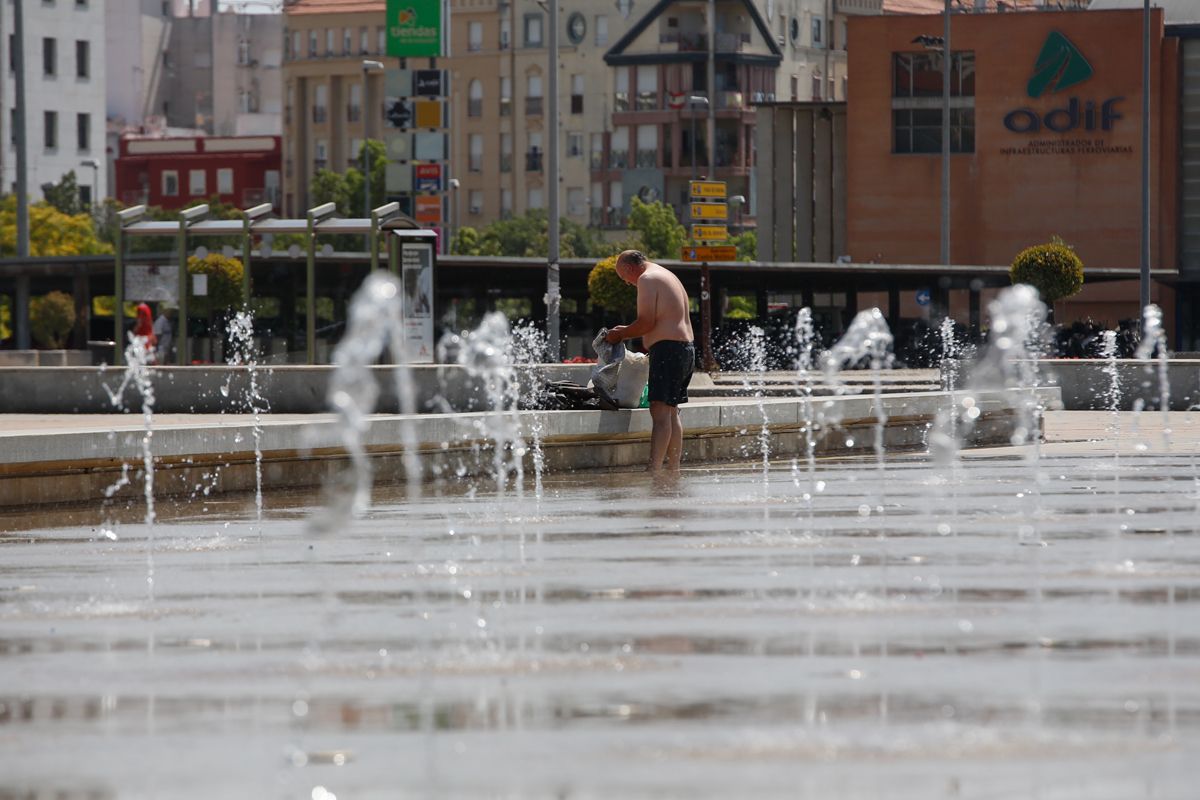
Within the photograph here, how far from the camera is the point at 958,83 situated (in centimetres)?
7988

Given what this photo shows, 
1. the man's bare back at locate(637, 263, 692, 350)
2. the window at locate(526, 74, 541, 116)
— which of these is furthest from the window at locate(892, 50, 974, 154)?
the man's bare back at locate(637, 263, 692, 350)

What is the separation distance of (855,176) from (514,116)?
154ft

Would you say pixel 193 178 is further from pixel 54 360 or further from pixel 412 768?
pixel 412 768

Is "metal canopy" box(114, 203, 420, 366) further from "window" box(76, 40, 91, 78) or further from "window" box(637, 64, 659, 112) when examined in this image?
"window" box(637, 64, 659, 112)

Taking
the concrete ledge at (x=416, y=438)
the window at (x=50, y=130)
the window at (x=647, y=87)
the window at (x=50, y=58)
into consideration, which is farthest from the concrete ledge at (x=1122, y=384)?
the window at (x=647, y=87)

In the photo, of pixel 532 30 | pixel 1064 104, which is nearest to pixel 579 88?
pixel 532 30

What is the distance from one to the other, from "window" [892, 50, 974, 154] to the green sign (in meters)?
22.1

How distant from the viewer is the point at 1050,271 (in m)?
52.0

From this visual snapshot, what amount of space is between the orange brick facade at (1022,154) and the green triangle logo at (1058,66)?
19cm

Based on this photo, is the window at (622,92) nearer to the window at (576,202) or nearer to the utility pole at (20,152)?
the window at (576,202)

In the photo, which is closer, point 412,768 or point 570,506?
point 412,768

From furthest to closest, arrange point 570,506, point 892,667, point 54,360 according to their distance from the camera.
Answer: point 54,360, point 570,506, point 892,667

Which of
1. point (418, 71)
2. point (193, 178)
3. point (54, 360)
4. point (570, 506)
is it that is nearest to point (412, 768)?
point (570, 506)

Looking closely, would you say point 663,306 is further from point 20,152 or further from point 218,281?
point 20,152
